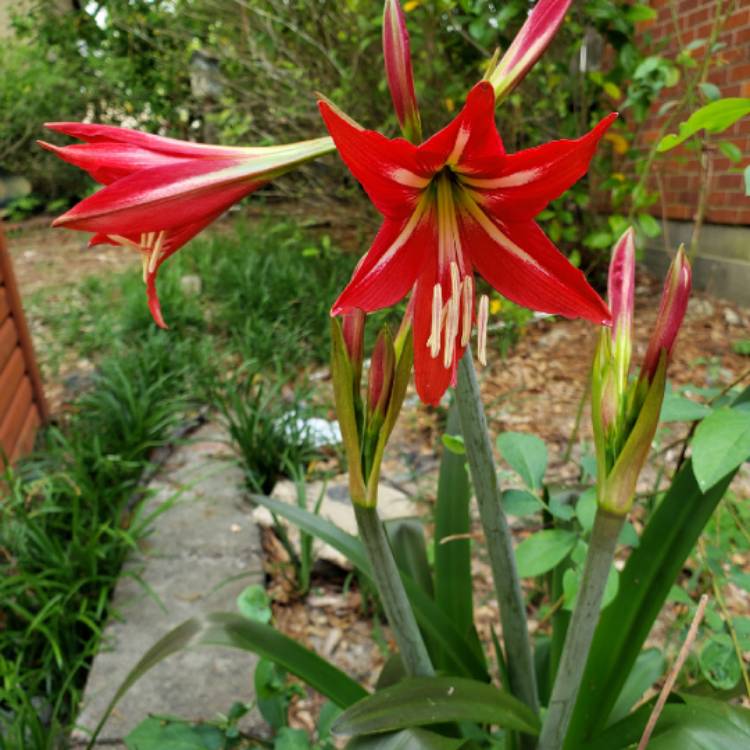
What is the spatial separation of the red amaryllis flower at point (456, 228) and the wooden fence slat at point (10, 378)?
102 inches

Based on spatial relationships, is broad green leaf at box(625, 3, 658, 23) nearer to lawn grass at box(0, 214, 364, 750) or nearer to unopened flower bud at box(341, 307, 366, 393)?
lawn grass at box(0, 214, 364, 750)

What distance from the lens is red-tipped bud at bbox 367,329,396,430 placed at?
30.5 inches

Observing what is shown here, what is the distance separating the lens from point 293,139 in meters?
5.08

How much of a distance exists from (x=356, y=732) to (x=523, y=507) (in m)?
0.41

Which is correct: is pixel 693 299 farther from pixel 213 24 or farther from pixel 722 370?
pixel 213 24

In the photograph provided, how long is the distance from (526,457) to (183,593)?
4.74ft

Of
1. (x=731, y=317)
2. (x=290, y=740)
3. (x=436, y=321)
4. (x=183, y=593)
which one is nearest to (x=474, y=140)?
(x=436, y=321)

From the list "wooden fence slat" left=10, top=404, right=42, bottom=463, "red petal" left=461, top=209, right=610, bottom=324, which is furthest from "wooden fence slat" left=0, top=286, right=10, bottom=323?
"red petal" left=461, top=209, right=610, bottom=324

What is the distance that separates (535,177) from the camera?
0.64 m

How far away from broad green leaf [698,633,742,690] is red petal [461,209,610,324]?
749 mm

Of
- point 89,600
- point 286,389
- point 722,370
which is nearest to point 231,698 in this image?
point 89,600

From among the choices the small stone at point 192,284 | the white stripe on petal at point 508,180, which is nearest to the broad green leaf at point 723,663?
the white stripe on petal at point 508,180

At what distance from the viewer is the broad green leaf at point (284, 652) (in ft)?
3.66

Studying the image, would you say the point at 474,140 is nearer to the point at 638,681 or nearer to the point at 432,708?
the point at 432,708
